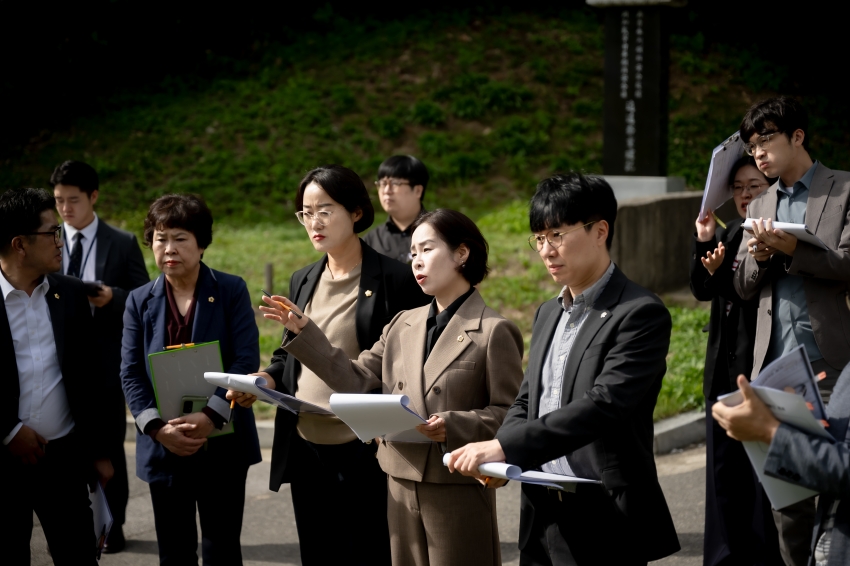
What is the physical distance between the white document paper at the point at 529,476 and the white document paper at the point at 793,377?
70cm

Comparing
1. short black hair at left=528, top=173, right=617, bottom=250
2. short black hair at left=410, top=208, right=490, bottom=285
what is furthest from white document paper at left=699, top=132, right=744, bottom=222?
short black hair at left=528, top=173, right=617, bottom=250

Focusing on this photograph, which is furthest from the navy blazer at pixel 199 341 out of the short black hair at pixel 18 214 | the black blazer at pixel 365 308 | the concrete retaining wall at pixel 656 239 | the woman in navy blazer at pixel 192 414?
the concrete retaining wall at pixel 656 239

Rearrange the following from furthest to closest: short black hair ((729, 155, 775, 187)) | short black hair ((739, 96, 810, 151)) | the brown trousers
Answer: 1. short black hair ((729, 155, 775, 187))
2. short black hair ((739, 96, 810, 151))
3. the brown trousers

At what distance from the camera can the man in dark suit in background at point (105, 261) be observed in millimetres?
5434

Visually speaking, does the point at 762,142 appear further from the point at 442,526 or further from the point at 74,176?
the point at 74,176

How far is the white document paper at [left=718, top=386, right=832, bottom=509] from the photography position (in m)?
2.33

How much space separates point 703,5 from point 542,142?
5421mm

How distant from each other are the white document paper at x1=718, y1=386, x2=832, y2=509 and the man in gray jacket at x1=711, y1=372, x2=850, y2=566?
0.02 metres

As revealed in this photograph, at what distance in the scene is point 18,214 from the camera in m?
3.98

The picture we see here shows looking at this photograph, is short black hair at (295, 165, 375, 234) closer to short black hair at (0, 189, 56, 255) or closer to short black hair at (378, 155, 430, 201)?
short black hair at (0, 189, 56, 255)

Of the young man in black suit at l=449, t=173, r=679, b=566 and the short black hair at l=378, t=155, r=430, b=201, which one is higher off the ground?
the short black hair at l=378, t=155, r=430, b=201

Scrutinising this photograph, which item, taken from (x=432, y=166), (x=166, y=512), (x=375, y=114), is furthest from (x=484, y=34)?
(x=166, y=512)

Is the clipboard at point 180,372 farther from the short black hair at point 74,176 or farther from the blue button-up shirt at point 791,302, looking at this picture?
the blue button-up shirt at point 791,302

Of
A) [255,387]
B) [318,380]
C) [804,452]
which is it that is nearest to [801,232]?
[804,452]
